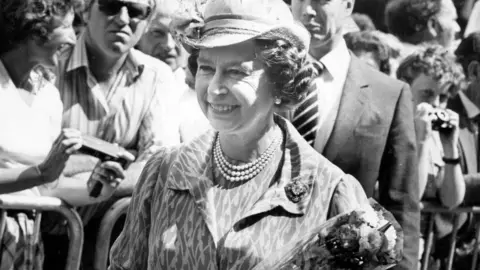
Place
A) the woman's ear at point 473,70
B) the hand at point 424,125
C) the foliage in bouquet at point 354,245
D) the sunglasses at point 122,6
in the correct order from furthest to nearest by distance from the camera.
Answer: the woman's ear at point 473,70, the hand at point 424,125, the sunglasses at point 122,6, the foliage in bouquet at point 354,245

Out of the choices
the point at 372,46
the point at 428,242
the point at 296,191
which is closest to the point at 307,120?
the point at 428,242

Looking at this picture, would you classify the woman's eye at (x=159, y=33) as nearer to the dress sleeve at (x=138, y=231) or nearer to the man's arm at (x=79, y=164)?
the man's arm at (x=79, y=164)

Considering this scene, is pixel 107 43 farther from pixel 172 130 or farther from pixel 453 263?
pixel 453 263

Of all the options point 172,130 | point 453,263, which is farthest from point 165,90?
point 453,263

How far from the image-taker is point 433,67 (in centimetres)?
721

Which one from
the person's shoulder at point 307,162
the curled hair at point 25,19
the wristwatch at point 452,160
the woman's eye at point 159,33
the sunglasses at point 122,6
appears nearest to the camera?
the person's shoulder at point 307,162

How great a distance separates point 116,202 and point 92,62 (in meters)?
0.72

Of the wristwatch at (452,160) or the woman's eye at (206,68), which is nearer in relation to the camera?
the woman's eye at (206,68)

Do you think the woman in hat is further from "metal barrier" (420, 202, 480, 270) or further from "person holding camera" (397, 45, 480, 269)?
"metal barrier" (420, 202, 480, 270)

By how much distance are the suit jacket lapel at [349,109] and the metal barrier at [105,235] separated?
3.07 feet

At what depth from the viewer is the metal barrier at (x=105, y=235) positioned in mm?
5727

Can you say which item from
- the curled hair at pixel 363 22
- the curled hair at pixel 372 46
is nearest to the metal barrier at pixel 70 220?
the curled hair at pixel 372 46

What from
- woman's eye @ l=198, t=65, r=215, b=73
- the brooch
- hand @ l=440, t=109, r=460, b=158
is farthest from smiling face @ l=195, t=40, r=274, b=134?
hand @ l=440, t=109, r=460, b=158

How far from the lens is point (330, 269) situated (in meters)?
3.93
